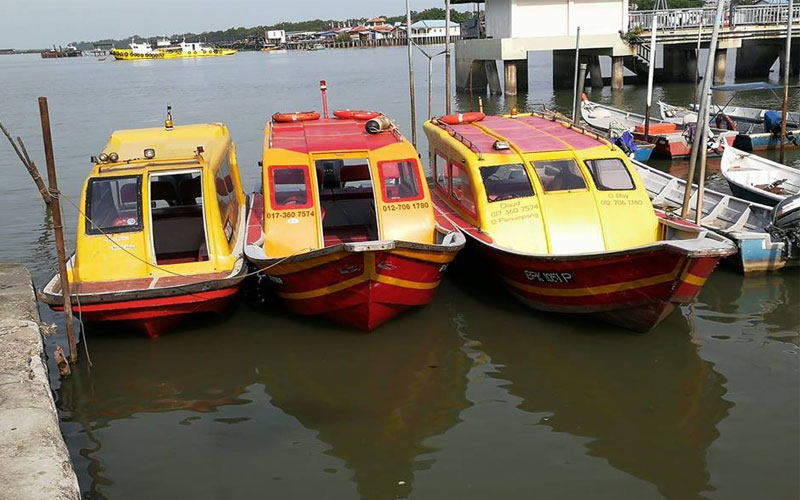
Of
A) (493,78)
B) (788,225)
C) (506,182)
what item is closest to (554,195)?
(506,182)

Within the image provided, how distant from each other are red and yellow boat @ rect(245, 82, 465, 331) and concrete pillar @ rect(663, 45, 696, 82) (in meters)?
41.2

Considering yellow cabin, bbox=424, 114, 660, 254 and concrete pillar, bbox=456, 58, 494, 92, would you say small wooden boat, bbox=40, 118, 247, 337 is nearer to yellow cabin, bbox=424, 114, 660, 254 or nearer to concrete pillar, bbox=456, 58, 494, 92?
yellow cabin, bbox=424, 114, 660, 254

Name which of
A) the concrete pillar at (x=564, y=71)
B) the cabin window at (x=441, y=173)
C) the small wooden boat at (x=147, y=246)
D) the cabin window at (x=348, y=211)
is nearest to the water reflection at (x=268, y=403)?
the small wooden boat at (x=147, y=246)

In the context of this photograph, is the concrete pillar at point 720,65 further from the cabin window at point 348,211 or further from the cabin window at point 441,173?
the cabin window at point 348,211

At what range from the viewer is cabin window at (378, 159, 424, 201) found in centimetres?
1188

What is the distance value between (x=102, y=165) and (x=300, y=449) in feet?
18.7

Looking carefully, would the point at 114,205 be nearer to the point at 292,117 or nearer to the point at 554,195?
the point at 292,117

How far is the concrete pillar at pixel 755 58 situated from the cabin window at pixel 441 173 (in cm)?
4197

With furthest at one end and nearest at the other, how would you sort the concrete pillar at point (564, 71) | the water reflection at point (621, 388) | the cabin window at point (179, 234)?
the concrete pillar at point (564, 71)
the cabin window at point (179, 234)
the water reflection at point (621, 388)

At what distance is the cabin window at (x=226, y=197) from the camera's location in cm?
1198

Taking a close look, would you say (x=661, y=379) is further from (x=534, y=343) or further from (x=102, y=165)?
(x=102, y=165)

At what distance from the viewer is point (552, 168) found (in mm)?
12273

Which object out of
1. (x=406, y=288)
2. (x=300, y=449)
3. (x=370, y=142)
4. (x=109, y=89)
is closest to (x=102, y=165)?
(x=370, y=142)

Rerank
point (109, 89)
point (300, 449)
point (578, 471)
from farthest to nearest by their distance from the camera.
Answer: point (109, 89) < point (300, 449) < point (578, 471)
